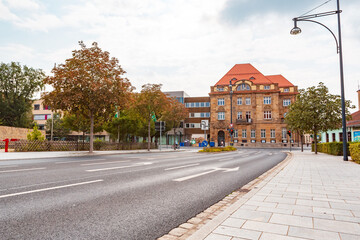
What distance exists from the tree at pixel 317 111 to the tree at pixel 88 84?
16312 millimetres

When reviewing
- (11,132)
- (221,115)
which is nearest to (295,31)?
(11,132)

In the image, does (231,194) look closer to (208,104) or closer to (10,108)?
(10,108)

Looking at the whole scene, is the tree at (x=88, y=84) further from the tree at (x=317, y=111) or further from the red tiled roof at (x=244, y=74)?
the red tiled roof at (x=244, y=74)

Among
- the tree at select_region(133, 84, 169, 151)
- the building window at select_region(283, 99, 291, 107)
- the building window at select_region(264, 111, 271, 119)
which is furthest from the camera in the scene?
the building window at select_region(283, 99, 291, 107)

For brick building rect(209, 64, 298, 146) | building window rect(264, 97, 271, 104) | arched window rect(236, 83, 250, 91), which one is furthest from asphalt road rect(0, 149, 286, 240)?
building window rect(264, 97, 271, 104)

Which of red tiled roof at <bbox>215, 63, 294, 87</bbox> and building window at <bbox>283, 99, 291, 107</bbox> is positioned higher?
red tiled roof at <bbox>215, 63, 294, 87</bbox>

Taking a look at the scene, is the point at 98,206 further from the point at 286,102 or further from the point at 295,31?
the point at 286,102

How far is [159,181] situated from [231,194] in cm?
235

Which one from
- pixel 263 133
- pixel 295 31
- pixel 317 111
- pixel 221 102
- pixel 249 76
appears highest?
pixel 249 76

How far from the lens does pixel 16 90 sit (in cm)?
4706

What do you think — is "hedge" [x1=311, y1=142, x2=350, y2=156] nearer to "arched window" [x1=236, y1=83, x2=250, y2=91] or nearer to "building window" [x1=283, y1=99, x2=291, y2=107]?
"building window" [x1=283, y1=99, x2=291, y2=107]

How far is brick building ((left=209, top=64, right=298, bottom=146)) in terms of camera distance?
5912cm

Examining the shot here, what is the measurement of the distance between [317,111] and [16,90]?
48.2 meters

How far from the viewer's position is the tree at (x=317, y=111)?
23.7m
